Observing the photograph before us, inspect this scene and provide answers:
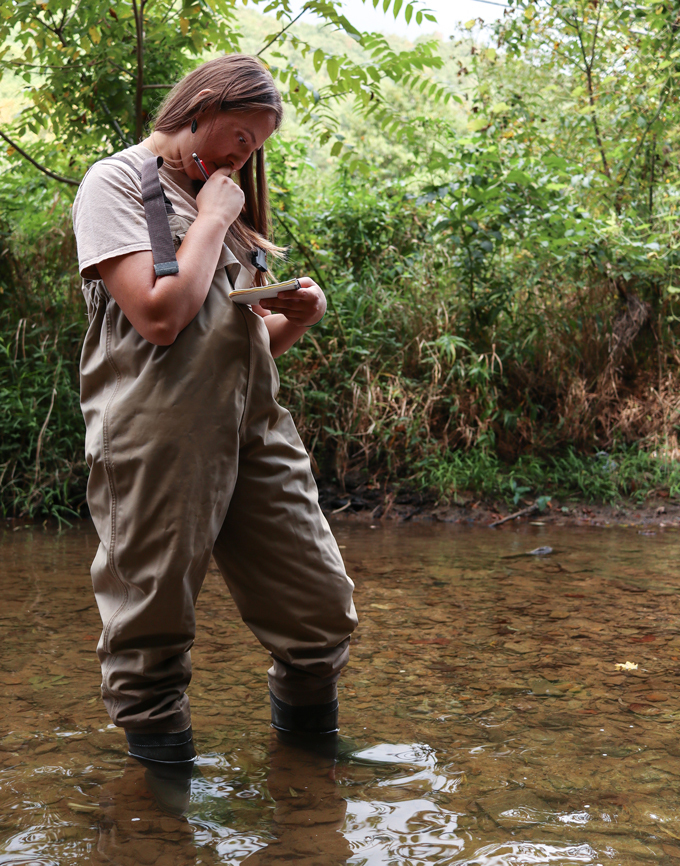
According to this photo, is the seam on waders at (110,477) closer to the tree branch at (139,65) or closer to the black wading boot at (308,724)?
the black wading boot at (308,724)

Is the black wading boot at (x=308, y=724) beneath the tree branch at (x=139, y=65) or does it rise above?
beneath

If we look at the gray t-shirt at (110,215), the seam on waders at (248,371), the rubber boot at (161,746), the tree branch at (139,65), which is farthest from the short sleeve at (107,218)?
the tree branch at (139,65)

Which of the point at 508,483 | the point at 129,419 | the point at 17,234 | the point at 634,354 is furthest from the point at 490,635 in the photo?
the point at 17,234

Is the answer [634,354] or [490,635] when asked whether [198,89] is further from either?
[634,354]

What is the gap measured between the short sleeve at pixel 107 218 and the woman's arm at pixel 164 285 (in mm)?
23

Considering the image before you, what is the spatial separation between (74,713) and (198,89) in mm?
1572

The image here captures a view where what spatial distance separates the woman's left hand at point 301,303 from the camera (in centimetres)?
164

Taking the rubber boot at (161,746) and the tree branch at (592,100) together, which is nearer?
the rubber boot at (161,746)

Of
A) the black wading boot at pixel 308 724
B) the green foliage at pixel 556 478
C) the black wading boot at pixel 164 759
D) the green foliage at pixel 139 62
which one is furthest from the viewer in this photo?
the green foliage at pixel 556 478

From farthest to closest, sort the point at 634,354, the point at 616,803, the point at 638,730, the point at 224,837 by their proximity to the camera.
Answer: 1. the point at 634,354
2. the point at 638,730
3. the point at 616,803
4. the point at 224,837

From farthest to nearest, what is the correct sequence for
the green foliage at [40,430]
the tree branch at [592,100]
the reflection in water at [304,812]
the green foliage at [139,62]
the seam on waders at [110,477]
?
1. the tree branch at [592,100]
2. the green foliage at [40,430]
3. the green foliage at [139,62]
4. the seam on waders at [110,477]
5. the reflection in water at [304,812]

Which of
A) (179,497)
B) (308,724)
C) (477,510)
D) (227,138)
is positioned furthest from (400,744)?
(477,510)

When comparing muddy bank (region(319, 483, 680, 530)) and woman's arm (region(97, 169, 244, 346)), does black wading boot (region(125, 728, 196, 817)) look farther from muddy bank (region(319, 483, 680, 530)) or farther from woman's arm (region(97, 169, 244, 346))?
muddy bank (region(319, 483, 680, 530))

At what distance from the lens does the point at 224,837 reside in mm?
1445
